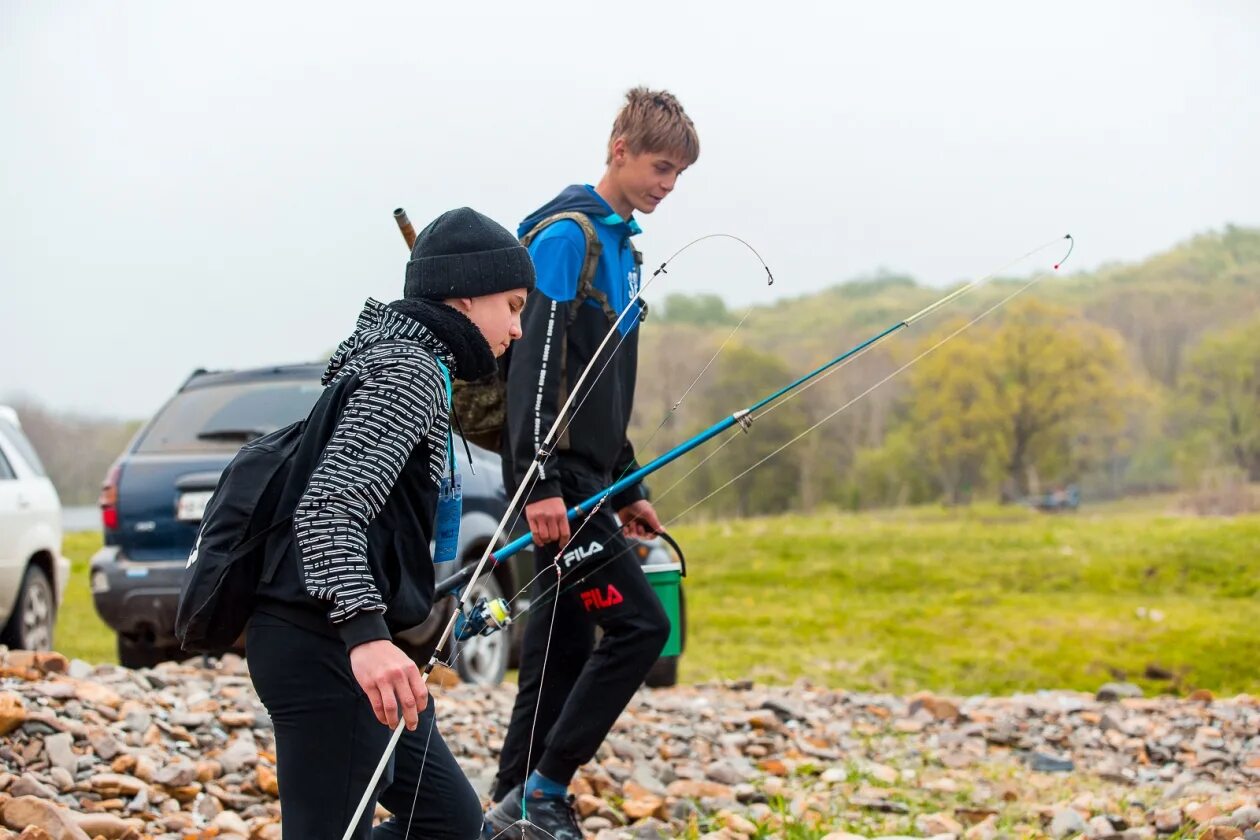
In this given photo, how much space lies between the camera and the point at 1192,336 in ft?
200

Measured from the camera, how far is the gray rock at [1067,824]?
5.18 metres

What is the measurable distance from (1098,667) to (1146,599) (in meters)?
4.59

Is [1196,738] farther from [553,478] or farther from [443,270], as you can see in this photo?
[443,270]

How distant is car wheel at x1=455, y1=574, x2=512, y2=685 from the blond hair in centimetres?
465

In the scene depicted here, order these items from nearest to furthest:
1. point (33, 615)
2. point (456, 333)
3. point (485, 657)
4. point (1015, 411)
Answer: point (456, 333)
point (485, 657)
point (33, 615)
point (1015, 411)

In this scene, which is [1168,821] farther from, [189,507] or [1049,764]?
[189,507]

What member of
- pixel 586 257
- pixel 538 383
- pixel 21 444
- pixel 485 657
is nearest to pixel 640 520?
pixel 538 383

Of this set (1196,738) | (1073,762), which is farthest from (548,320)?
(1196,738)

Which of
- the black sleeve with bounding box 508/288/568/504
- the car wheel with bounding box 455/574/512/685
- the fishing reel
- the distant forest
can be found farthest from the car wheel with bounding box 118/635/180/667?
the distant forest

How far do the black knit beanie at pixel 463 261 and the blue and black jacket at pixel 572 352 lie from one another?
46.0 inches

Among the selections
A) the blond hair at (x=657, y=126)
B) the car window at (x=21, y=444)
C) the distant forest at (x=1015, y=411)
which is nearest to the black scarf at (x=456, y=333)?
the blond hair at (x=657, y=126)

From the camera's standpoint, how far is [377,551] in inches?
103

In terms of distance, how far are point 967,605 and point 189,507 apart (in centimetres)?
1184

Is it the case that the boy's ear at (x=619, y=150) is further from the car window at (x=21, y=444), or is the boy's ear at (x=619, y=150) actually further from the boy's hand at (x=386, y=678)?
the car window at (x=21, y=444)
